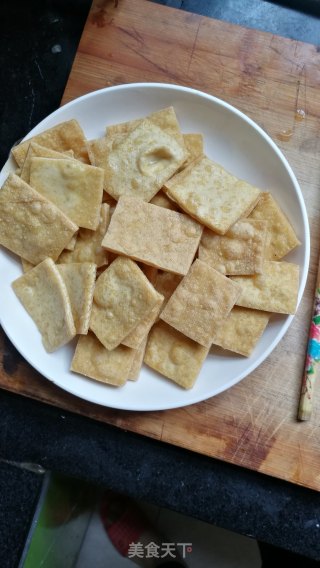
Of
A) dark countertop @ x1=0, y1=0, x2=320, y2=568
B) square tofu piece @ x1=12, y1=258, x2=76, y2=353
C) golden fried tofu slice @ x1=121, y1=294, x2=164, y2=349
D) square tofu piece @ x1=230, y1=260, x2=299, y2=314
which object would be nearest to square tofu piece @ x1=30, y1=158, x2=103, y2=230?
square tofu piece @ x1=12, y1=258, x2=76, y2=353

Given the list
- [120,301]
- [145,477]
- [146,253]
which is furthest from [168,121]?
[145,477]

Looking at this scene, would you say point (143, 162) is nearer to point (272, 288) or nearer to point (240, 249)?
point (240, 249)

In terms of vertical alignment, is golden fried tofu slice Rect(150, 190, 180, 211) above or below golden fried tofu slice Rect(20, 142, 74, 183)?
below

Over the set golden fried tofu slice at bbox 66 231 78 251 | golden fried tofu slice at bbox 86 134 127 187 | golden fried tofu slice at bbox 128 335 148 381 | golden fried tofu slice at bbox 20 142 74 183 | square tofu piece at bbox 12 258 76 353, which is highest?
golden fried tofu slice at bbox 86 134 127 187

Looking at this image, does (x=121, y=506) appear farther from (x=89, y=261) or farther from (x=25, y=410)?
(x=89, y=261)

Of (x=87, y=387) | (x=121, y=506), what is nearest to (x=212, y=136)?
(x=87, y=387)

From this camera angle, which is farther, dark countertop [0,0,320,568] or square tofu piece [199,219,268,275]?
dark countertop [0,0,320,568]

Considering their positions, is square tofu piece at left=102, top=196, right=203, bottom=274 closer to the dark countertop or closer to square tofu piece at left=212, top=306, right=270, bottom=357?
square tofu piece at left=212, top=306, right=270, bottom=357

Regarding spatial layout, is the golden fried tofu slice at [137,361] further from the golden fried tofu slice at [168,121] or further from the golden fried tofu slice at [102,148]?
the golden fried tofu slice at [168,121]
